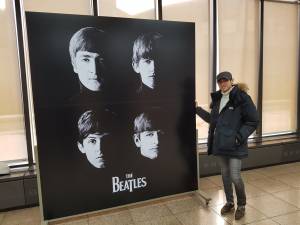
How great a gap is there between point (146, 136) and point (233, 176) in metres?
1.00

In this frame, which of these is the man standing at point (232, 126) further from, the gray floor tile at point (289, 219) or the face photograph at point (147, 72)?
the face photograph at point (147, 72)

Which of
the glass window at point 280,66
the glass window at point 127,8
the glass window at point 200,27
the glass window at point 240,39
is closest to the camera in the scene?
the glass window at point 127,8

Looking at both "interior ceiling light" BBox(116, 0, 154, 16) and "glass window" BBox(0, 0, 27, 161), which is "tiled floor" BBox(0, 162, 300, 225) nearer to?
"glass window" BBox(0, 0, 27, 161)

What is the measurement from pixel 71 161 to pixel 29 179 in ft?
2.78

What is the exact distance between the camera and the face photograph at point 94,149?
269 cm

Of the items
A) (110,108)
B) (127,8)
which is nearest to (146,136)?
(110,108)

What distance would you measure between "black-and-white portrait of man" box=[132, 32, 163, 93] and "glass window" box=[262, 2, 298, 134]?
2652 millimetres

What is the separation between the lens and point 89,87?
2643 mm

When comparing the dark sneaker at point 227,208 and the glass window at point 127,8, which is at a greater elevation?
the glass window at point 127,8

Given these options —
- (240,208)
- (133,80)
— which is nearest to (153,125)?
(133,80)

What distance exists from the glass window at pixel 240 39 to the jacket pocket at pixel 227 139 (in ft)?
6.40

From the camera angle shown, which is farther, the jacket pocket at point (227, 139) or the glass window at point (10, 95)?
the glass window at point (10, 95)

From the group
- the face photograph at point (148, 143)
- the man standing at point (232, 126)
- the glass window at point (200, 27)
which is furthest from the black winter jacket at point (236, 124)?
the glass window at point (200, 27)

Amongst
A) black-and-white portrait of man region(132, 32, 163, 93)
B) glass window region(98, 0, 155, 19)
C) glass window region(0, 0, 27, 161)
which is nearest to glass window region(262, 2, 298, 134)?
glass window region(98, 0, 155, 19)
